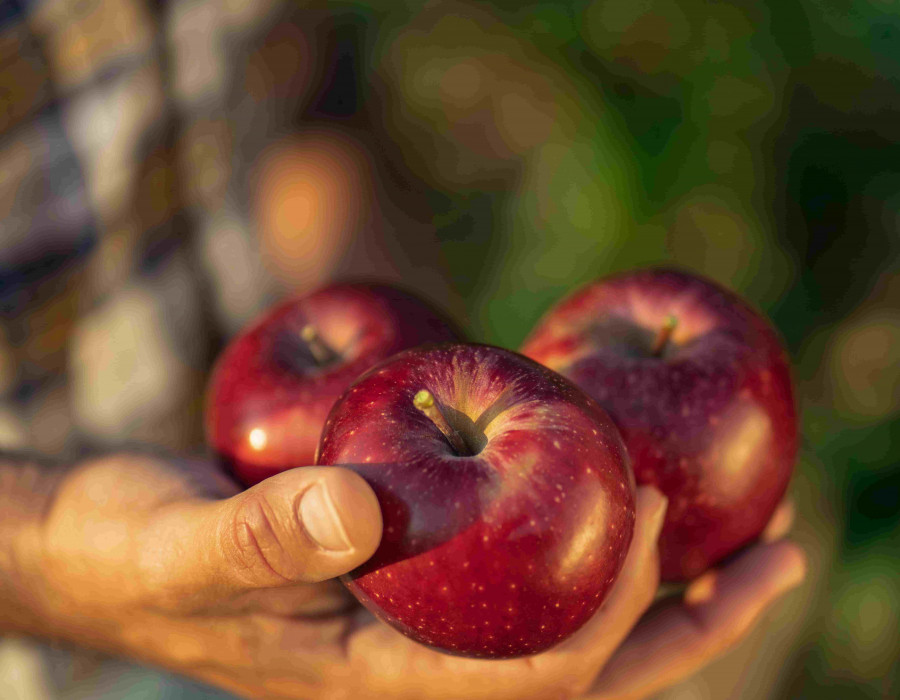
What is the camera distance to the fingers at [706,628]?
2.69 ft

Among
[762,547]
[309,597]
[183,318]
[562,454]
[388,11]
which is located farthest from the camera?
[388,11]

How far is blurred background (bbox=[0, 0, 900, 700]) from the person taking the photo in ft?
4.04

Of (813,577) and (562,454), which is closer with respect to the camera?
(562,454)

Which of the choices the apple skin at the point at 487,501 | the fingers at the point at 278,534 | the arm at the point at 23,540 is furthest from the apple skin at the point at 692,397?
the arm at the point at 23,540

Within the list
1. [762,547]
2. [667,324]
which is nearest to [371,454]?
[667,324]

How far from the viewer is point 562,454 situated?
54 cm

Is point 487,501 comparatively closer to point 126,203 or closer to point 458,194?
point 126,203

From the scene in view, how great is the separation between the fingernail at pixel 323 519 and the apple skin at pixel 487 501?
0.14ft

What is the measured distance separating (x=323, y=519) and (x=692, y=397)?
0.40 meters

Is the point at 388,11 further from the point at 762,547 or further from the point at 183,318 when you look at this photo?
the point at 762,547

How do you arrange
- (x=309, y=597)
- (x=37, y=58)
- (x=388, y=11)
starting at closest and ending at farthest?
1. (x=309, y=597)
2. (x=37, y=58)
3. (x=388, y=11)

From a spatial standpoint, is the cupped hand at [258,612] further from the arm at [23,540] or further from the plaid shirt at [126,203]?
the plaid shirt at [126,203]

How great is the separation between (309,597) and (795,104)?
1275mm

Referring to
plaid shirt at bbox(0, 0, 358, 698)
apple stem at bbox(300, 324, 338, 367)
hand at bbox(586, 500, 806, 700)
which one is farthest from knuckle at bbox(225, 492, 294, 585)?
plaid shirt at bbox(0, 0, 358, 698)
